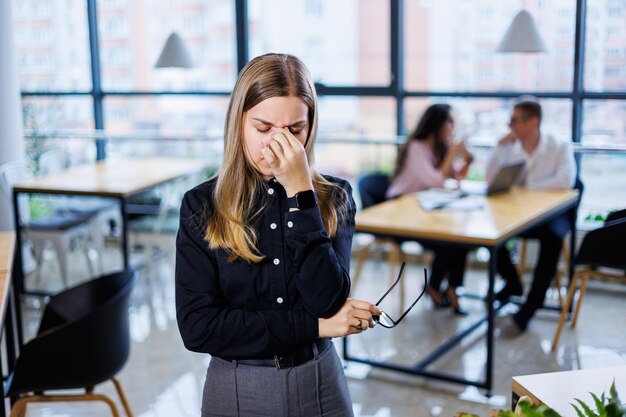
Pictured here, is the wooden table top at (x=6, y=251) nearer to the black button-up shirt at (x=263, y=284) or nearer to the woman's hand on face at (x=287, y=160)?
the black button-up shirt at (x=263, y=284)

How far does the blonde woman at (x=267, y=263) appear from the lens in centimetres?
175

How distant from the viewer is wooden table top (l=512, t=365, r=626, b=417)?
5.79 feet

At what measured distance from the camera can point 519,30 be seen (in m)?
5.27

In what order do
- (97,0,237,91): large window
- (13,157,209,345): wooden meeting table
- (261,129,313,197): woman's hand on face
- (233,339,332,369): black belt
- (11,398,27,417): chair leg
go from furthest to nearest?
1. (97,0,237,91): large window
2. (13,157,209,345): wooden meeting table
3. (11,398,27,417): chair leg
4. (233,339,332,369): black belt
5. (261,129,313,197): woman's hand on face

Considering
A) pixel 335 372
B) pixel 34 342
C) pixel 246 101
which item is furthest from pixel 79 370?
pixel 246 101

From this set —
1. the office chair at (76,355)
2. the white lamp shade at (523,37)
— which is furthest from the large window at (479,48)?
the office chair at (76,355)

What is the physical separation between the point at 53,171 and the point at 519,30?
322 centimetres

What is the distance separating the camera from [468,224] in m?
4.11

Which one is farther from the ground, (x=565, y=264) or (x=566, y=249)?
(x=566, y=249)

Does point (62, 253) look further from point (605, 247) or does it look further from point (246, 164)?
point (246, 164)

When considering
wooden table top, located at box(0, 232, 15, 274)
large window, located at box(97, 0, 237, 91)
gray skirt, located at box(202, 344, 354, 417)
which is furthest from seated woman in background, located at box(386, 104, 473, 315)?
gray skirt, located at box(202, 344, 354, 417)

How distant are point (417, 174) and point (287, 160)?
349 centimetres

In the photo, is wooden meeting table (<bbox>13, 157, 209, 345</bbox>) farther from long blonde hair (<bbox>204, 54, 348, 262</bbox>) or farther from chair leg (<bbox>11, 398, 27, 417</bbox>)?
long blonde hair (<bbox>204, 54, 348, 262</bbox>)

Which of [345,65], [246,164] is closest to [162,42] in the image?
[345,65]
